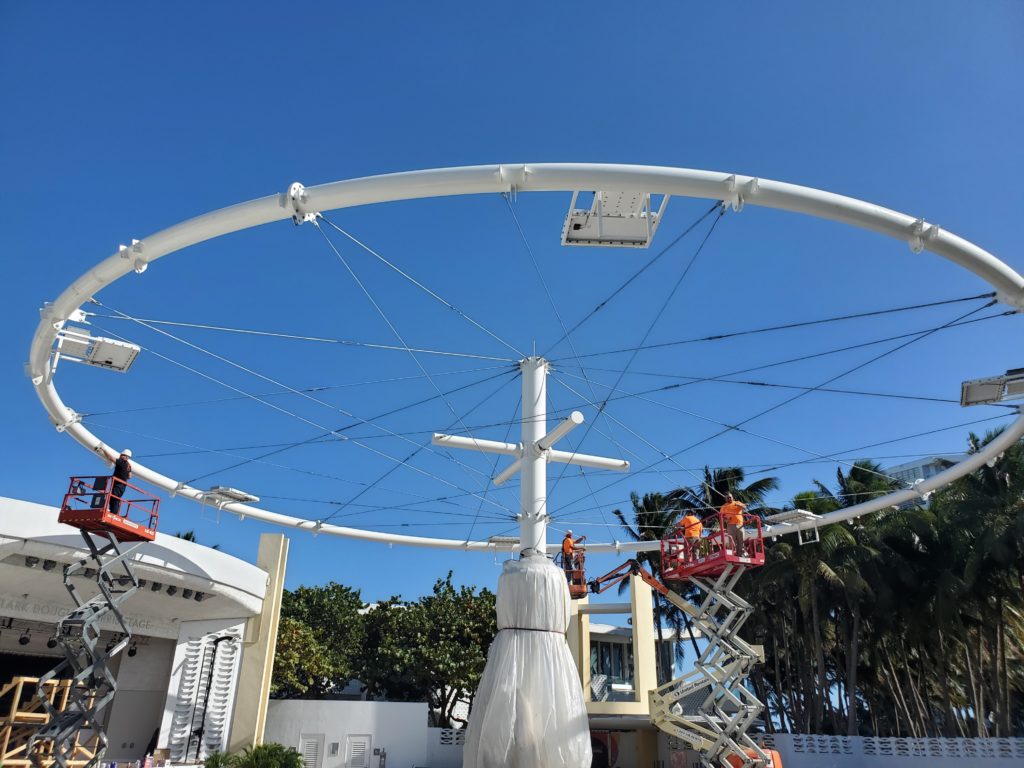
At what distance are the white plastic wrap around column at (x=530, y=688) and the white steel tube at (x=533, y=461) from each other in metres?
0.78

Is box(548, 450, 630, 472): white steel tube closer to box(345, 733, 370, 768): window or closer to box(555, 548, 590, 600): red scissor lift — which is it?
box(555, 548, 590, 600): red scissor lift

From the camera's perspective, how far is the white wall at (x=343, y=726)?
2692 cm

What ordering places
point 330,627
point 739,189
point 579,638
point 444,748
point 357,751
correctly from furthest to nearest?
point 330,627
point 444,748
point 579,638
point 357,751
point 739,189

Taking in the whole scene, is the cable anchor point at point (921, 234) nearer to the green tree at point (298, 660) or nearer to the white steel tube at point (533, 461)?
the white steel tube at point (533, 461)

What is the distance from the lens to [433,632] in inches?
1405

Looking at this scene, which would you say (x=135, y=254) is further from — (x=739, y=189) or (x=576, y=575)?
(x=576, y=575)

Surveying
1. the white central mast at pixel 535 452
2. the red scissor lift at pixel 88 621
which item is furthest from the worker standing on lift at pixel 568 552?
the red scissor lift at pixel 88 621

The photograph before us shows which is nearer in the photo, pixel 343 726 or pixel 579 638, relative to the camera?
pixel 343 726

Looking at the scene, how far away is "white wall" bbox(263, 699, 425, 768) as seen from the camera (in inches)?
1060

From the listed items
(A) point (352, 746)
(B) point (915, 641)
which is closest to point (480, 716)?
(A) point (352, 746)

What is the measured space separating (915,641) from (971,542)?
23.2 feet

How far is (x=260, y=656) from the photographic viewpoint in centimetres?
2500

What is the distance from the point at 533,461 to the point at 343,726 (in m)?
18.0

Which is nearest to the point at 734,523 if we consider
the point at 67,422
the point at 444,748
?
the point at 67,422
